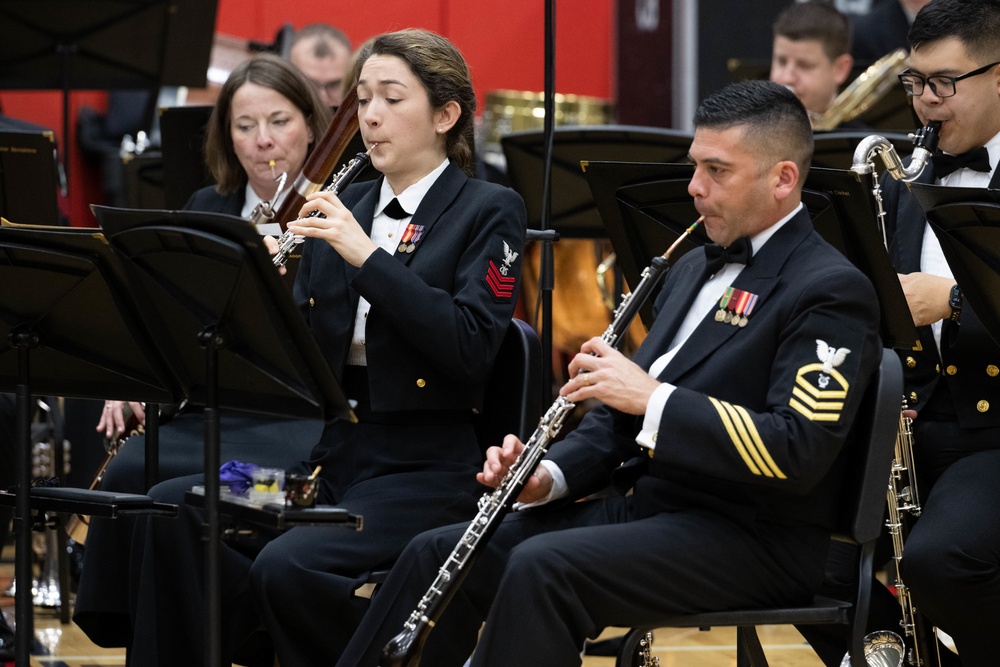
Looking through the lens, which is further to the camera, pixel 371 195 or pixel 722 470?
pixel 371 195

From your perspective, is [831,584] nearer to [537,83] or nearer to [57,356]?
[57,356]

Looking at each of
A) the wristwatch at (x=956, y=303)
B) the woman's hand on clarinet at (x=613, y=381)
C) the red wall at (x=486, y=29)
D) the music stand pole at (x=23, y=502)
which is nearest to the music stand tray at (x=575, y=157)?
the wristwatch at (x=956, y=303)

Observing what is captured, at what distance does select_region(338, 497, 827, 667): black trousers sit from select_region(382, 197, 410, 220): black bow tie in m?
0.75

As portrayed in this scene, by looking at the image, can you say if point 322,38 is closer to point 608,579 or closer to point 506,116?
point 506,116

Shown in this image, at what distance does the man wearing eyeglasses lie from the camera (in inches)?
107

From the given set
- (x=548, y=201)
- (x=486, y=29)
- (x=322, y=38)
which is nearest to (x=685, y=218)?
(x=548, y=201)

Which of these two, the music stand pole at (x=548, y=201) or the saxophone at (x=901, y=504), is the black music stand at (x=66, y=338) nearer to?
the music stand pole at (x=548, y=201)

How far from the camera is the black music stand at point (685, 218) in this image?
2.67 meters

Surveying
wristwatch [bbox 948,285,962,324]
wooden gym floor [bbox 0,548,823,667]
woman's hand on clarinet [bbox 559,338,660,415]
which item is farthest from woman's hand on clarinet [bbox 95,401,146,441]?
wristwatch [bbox 948,285,962,324]

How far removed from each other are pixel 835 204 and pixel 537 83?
553cm

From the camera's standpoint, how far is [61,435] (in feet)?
14.2

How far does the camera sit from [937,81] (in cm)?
304

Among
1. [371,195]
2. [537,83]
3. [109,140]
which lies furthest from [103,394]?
[537,83]

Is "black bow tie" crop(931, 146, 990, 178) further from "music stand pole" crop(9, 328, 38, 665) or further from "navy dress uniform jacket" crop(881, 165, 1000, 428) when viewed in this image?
"music stand pole" crop(9, 328, 38, 665)
